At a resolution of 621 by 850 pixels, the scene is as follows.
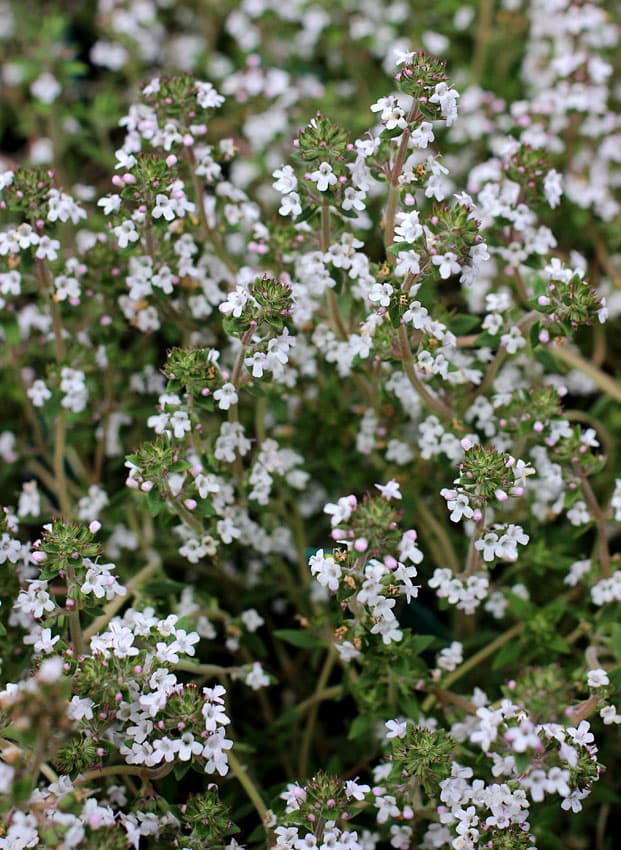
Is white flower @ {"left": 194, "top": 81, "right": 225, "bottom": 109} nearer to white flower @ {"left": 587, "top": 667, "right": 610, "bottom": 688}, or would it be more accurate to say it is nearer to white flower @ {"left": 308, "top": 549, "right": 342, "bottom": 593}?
white flower @ {"left": 308, "top": 549, "right": 342, "bottom": 593}

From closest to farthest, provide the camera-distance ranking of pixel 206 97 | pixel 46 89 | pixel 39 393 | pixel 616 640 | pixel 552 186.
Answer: pixel 616 640 → pixel 206 97 → pixel 552 186 → pixel 39 393 → pixel 46 89

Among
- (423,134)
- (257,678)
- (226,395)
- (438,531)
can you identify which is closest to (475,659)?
(438,531)

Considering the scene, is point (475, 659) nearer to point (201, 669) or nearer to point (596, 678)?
point (596, 678)

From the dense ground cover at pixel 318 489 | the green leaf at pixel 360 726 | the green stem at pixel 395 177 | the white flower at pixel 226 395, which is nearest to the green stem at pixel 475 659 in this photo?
the dense ground cover at pixel 318 489

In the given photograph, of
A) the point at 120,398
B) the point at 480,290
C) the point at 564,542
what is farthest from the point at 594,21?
the point at 120,398

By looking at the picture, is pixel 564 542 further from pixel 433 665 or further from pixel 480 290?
pixel 480 290

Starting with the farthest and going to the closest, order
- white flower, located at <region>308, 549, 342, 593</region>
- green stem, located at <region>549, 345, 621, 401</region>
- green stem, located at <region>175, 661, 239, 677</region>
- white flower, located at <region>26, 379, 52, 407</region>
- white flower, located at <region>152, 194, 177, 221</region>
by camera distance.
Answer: green stem, located at <region>549, 345, 621, 401</region>, white flower, located at <region>26, 379, 52, 407</region>, white flower, located at <region>152, 194, 177, 221</region>, green stem, located at <region>175, 661, 239, 677</region>, white flower, located at <region>308, 549, 342, 593</region>

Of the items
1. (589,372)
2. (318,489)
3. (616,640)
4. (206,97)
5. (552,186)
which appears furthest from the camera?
(318,489)

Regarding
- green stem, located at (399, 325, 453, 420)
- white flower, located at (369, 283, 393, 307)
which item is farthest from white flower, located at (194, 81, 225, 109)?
green stem, located at (399, 325, 453, 420)

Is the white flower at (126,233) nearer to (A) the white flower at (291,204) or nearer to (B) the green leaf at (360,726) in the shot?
(A) the white flower at (291,204)
